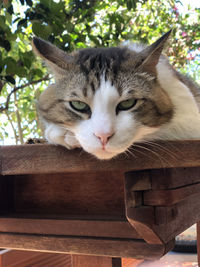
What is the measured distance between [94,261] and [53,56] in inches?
25.0

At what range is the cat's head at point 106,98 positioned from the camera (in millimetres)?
769

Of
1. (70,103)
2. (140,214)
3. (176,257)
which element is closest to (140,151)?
(140,214)

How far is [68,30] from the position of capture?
4.54 feet

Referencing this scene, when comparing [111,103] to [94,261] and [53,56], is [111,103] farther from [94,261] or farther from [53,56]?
[94,261]

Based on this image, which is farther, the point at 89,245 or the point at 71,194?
the point at 71,194

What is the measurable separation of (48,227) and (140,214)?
0.34m

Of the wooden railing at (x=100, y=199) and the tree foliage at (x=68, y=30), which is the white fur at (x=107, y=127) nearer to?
the wooden railing at (x=100, y=199)

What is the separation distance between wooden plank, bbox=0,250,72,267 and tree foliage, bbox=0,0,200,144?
74 centimetres

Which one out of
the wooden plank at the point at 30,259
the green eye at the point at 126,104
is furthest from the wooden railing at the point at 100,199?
the wooden plank at the point at 30,259

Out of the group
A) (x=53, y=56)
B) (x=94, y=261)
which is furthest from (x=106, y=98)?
(x=94, y=261)

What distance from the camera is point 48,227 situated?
3.04ft

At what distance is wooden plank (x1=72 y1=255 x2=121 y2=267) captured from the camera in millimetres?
867

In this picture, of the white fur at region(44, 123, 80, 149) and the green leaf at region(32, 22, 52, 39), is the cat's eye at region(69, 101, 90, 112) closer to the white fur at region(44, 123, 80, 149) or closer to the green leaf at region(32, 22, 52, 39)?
the white fur at region(44, 123, 80, 149)

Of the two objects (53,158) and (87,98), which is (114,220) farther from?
(87,98)
